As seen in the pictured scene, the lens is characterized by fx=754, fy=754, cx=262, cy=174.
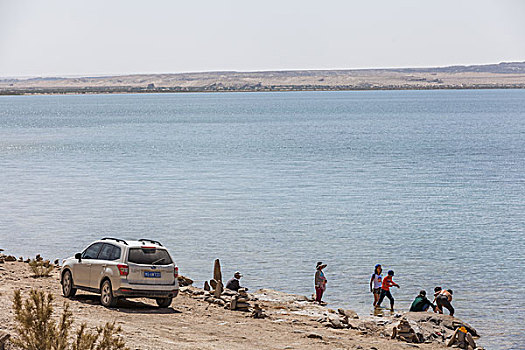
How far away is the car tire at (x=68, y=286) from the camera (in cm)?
1655

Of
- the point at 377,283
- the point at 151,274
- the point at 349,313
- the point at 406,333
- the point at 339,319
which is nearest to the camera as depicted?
the point at 151,274

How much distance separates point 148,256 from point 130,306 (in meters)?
1.35

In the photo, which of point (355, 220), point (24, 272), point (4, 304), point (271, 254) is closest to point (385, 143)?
point (355, 220)

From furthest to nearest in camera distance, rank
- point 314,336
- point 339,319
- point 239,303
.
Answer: point 239,303
point 339,319
point 314,336

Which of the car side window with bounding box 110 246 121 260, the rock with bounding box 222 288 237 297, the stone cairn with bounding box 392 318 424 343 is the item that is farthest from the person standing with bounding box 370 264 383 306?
the car side window with bounding box 110 246 121 260

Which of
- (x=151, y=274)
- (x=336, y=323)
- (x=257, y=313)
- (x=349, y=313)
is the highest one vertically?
(x=151, y=274)

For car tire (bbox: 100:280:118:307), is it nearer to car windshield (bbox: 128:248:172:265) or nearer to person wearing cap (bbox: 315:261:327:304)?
car windshield (bbox: 128:248:172:265)

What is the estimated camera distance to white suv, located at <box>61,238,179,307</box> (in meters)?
15.3

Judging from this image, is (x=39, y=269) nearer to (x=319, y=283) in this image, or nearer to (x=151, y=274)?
(x=151, y=274)

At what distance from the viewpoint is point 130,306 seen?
53.1 feet

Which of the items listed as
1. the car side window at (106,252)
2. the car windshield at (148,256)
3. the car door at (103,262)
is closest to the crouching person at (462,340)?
the car windshield at (148,256)

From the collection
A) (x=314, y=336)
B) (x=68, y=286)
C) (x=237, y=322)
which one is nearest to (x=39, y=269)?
(x=68, y=286)

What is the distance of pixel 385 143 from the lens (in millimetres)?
77938

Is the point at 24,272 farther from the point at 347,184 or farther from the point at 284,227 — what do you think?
the point at 347,184
